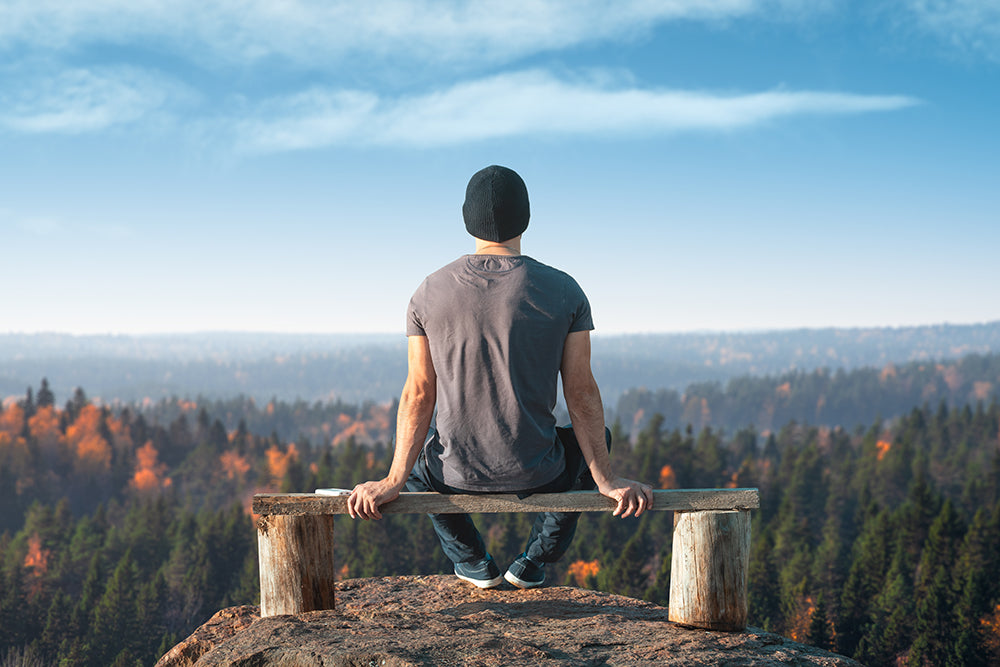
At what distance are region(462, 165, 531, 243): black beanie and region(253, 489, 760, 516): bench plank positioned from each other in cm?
202

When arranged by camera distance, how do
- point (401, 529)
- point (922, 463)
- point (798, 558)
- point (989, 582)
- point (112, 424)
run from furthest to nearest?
point (112, 424)
point (922, 463)
point (401, 529)
point (798, 558)
point (989, 582)

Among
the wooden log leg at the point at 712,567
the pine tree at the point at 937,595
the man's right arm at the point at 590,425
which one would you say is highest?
the man's right arm at the point at 590,425

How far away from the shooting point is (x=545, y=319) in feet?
19.5

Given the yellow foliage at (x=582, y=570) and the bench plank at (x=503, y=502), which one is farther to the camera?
the yellow foliage at (x=582, y=570)

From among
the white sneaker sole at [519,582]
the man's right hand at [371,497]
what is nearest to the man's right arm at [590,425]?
the man's right hand at [371,497]

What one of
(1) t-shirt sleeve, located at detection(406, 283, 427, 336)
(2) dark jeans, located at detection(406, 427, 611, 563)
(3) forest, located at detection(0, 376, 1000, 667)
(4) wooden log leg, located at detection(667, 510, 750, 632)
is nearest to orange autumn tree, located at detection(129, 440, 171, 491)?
(3) forest, located at detection(0, 376, 1000, 667)

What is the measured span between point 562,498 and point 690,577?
4.20 ft

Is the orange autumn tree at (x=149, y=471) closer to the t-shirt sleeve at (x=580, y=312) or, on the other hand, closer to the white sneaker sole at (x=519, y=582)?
the white sneaker sole at (x=519, y=582)

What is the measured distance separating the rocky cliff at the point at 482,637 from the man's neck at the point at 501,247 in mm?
2905

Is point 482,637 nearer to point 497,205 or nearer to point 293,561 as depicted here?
point 293,561

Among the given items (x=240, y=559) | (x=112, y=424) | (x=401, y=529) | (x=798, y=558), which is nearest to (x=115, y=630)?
(x=240, y=559)

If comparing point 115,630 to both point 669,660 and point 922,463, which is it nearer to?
point 669,660

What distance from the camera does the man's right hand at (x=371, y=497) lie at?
6020mm

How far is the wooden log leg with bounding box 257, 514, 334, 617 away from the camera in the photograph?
Result: 6.46 m
